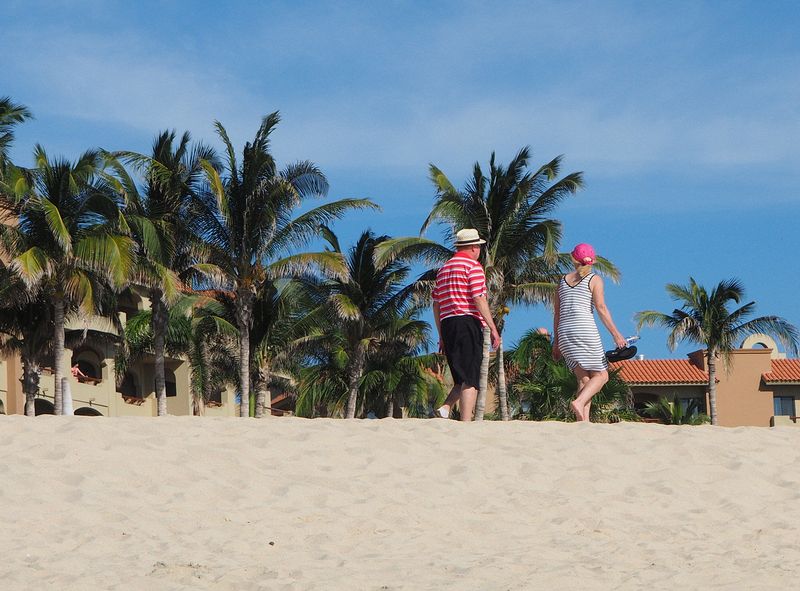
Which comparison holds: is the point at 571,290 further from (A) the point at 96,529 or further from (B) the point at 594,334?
(A) the point at 96,529

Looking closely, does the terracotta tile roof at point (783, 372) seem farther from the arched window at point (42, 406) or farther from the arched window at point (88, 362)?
A: the arched window at point (42, 406)

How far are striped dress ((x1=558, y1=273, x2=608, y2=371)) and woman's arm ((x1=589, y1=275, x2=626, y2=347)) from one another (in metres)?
0.07

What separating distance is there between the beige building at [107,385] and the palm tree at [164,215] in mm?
8705

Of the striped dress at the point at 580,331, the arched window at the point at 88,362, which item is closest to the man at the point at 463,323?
the striped dress at the point at 580,331

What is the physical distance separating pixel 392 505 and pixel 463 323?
2843 mm

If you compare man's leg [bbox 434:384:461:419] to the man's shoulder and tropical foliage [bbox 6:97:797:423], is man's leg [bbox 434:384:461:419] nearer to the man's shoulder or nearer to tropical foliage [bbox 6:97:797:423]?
the man's shoulder

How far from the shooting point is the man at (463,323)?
1147 centimetres

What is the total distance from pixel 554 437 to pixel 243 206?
20.1 metres

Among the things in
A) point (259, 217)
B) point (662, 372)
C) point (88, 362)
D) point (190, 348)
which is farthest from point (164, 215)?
point (662, 372)

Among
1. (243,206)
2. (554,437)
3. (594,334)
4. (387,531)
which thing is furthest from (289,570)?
(243,206)

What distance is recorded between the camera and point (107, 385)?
45625mm

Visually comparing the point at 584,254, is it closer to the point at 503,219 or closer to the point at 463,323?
the point at 463,323

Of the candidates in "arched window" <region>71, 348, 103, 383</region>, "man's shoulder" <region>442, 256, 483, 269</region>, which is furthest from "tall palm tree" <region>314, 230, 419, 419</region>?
"man's shoulder" <region>442, 256, 483, 269</region>

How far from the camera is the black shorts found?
11453 millimetres
